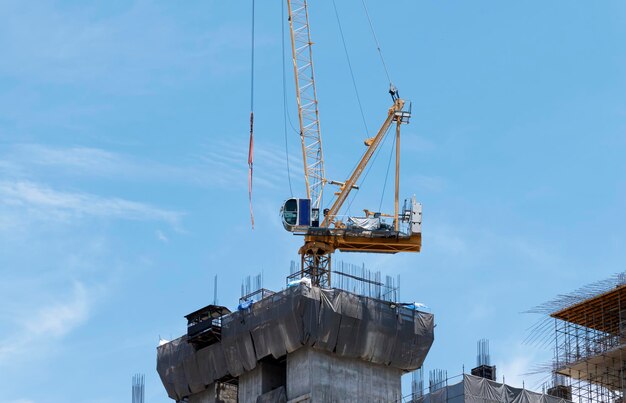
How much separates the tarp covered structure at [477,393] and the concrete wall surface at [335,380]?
32.5ft

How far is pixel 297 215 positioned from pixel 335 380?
98.2 ft

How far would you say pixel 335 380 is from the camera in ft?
484

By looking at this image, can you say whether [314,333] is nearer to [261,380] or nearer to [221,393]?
[261,380]

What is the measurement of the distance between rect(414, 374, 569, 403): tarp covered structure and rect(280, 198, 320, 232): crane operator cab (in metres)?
37.3

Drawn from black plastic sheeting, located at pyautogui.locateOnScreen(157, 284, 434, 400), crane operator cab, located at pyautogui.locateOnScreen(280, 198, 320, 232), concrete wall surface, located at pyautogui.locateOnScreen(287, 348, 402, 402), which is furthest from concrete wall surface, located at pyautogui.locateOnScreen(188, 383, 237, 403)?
crane operator cab, located at pyautogui.locateOnScreen(280, 198, 320, 232)

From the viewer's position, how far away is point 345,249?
6796 inches

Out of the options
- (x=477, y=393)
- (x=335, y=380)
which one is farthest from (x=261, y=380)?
(x=477, y=393)

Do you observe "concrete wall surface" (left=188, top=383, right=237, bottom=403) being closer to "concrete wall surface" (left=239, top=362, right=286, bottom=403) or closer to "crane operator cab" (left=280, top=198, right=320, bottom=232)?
"concrete wall surface" (left=239, top=362, right=286, bottom=403)

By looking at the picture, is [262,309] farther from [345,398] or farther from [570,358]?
[570,358]

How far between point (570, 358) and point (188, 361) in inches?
1392

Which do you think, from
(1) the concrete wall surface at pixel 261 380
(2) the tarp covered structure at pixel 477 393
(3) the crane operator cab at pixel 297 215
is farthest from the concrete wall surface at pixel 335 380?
(3) the crane operator cab at pixel 297 215

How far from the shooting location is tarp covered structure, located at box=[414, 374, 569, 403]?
445 ft

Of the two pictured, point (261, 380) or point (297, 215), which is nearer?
point (261, 380)

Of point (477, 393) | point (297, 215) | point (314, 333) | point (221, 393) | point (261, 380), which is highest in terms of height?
point (297, 215)
